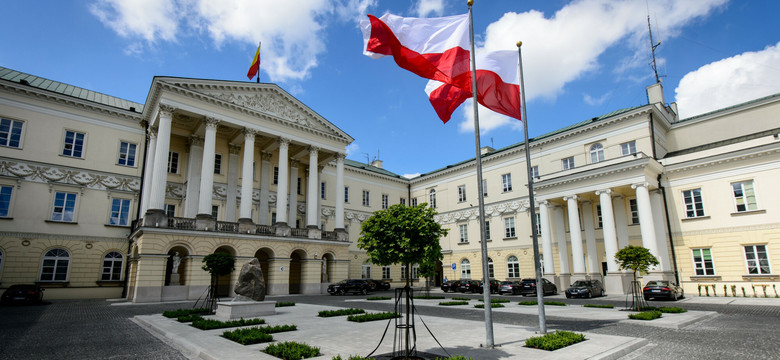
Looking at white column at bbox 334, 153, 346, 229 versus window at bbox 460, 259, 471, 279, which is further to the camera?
window at bbox 460, 259, 471, 279

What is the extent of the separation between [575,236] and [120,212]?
34732 millimetres

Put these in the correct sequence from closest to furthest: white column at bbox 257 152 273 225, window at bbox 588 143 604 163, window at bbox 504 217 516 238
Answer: window at bbox 588 143 604 163, white column at bbox 257 152 273 225, window at bbox 504 217 516 238

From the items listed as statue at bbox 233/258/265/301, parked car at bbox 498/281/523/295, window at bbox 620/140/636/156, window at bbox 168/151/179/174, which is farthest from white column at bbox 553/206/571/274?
window at bbox 168/151/179/174

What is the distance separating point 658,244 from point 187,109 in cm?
3533

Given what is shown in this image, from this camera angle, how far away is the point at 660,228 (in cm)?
2873

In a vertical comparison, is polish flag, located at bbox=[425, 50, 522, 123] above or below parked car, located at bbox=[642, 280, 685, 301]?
above

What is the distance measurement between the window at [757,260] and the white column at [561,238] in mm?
11211

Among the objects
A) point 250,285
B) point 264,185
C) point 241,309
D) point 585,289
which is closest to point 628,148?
point 585,289

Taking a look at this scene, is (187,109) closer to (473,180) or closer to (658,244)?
(473,180)

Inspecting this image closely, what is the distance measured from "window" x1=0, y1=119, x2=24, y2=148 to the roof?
2900 mm

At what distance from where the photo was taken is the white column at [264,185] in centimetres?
3572

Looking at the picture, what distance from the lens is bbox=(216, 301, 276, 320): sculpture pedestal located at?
48.5 feet

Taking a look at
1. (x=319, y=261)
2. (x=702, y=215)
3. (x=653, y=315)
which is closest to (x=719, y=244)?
(x=702, y=215)

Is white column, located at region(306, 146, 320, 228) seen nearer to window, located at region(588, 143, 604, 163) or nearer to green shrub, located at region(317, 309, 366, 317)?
green shrub, located at region(317, 309, 366, 317)
